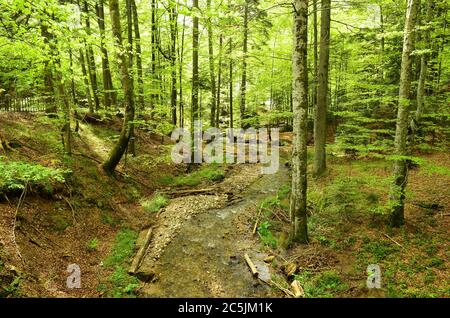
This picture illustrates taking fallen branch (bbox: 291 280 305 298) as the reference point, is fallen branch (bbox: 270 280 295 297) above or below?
below

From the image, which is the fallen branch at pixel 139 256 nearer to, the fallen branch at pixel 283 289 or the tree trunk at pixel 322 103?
the fallen branch at pixel 283 289

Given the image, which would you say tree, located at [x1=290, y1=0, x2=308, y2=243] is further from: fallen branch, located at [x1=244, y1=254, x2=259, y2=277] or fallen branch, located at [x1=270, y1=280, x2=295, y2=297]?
fallen branch, located at [x1=270, y1=280, x2=295, y2=297]

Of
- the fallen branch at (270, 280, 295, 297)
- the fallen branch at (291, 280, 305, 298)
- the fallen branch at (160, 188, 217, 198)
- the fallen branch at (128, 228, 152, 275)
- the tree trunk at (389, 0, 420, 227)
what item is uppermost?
the tree trunk at (389, 0, 420, 227)

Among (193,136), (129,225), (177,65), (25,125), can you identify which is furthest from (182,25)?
(129,225)

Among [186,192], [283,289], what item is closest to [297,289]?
[283,289]

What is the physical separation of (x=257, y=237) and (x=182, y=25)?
541 inches

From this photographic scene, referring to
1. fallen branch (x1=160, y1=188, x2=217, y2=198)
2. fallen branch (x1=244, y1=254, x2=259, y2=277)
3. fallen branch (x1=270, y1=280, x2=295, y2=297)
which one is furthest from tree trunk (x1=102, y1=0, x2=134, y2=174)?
fallen branch (x1=270, y1=280, x2=295, y2=297)

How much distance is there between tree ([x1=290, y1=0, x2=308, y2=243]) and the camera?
7188 mm

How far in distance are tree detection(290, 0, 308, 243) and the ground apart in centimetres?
70

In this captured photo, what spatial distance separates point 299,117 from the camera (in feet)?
24.6

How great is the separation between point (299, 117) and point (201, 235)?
4.45m

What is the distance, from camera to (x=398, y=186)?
7.85 metres

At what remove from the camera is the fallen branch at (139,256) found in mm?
6809

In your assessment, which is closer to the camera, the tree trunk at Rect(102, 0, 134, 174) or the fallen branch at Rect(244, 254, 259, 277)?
the fallen branch at Rect(244, 254, 259, 277)
